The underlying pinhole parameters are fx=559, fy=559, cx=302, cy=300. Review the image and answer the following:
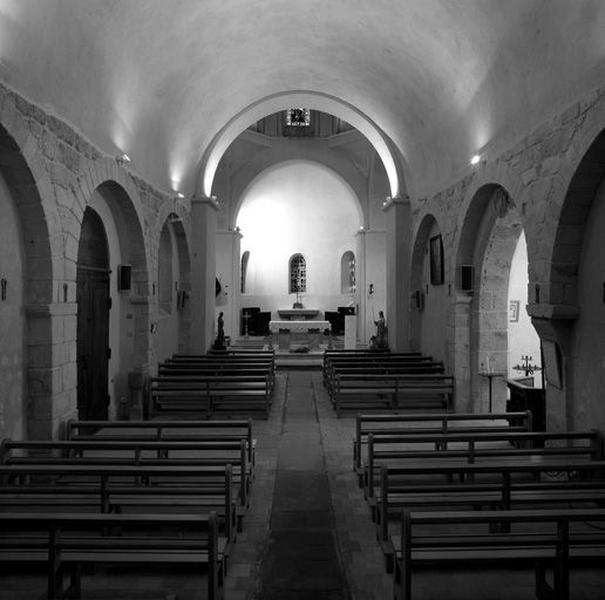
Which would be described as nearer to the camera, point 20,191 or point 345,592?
point 345,592

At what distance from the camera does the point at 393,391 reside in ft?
30.6

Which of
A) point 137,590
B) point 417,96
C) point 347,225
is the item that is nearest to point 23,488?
point 137,590

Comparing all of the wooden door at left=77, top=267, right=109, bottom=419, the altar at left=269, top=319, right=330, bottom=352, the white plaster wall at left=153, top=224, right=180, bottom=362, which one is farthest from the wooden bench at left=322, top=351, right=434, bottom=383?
the altar at left=269, top=319, right=330, bottom=352

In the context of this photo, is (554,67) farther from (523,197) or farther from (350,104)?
(350,104)

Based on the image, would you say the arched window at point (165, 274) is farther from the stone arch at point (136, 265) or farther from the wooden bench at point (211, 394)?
the wooden bench at point (211, 394)

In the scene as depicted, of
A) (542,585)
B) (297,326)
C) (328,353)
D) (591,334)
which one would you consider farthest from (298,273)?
(542,585)

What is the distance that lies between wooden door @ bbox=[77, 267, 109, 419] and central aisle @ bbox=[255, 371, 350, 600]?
2.97 m

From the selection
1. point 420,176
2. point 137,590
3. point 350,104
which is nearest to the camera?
point 137,590

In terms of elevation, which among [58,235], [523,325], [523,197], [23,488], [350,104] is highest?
[350,104]

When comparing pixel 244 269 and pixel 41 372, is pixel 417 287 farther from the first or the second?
pixel 244 269

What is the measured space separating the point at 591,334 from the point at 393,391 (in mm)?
4008

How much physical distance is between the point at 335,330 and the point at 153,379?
15.0 metres

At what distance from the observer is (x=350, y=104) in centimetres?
1337

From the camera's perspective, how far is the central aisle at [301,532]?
3.79 metres
